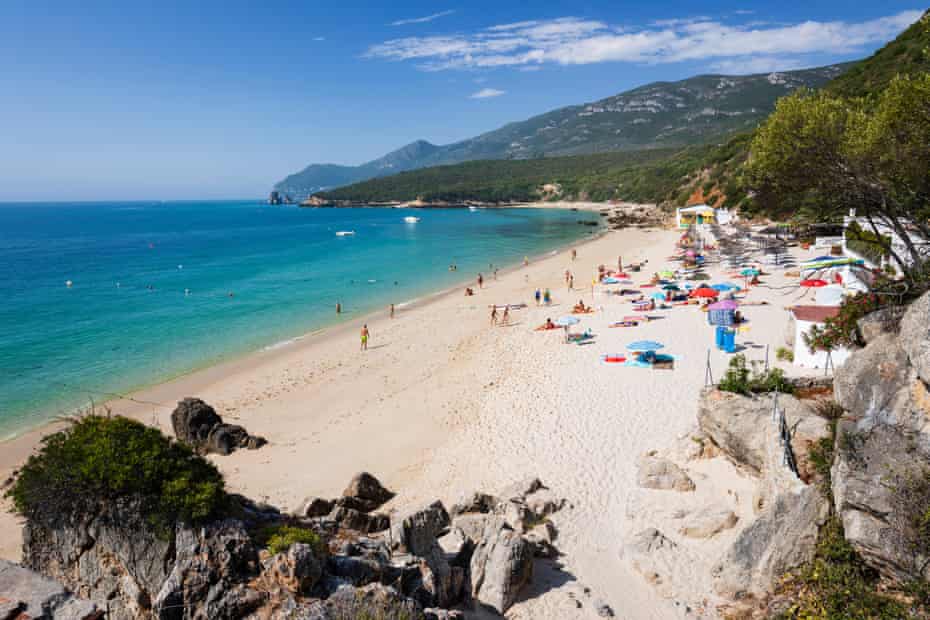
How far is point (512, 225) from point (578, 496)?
82.9m

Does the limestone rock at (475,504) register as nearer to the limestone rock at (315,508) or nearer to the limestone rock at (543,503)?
the limestone rock at (543,503)

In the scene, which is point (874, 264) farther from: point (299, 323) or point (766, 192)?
point (299, 323)

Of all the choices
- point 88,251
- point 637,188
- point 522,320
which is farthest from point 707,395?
point 637,188

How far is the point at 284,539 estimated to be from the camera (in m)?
5.56

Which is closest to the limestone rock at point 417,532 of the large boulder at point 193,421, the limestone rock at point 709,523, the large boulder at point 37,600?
the large boulder at point 37,600

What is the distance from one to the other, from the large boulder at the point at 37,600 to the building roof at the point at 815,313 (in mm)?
15217

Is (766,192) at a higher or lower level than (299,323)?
higher

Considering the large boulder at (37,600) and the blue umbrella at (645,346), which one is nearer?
the large boulder at (37,600)

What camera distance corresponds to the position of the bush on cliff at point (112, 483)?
5.73 meters

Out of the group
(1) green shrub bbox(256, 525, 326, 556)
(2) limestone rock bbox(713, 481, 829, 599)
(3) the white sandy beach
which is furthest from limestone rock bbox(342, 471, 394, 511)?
(2) limestone rock bbox(713, 481, 829, 599)

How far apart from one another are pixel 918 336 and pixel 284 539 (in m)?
7.89

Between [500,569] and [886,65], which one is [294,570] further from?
[886,65]

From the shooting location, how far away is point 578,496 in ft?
34.5

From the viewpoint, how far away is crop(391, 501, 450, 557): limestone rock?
24.3ft
